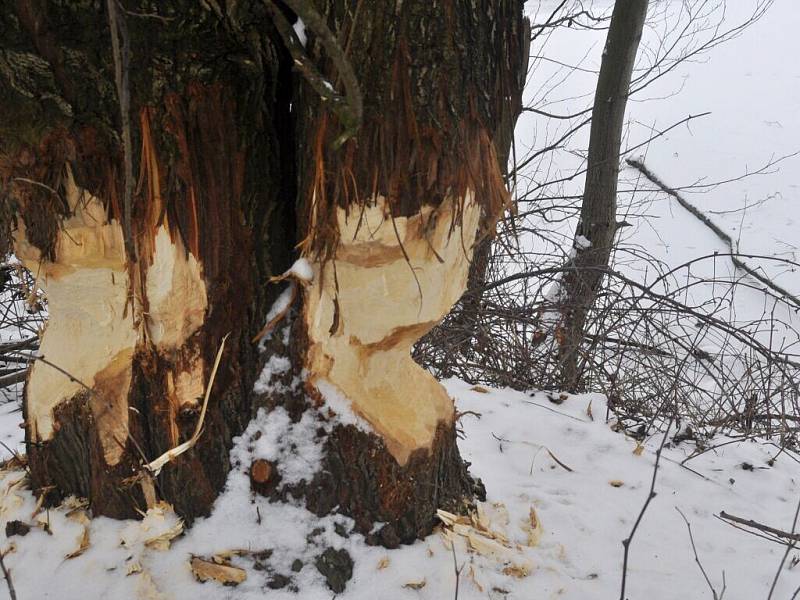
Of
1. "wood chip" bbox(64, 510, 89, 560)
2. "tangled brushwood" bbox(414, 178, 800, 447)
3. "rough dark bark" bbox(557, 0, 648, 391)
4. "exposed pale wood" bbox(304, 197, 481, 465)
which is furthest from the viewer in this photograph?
"rough dark bark" bbox(557, 0, 648, 391)

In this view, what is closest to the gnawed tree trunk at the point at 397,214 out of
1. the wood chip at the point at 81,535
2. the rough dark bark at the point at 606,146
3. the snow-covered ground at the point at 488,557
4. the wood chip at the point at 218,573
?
the snow-covered ground at the point at 488,557

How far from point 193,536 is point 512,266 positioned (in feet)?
13.7

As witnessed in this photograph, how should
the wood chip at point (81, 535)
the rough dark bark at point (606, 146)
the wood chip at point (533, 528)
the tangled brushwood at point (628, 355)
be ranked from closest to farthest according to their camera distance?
the wood chip at point (81, 535) → the wood chip at point (533, 528) → the tangled brushwood at point (628, 355) → the rough dark bark at point (606, 146)

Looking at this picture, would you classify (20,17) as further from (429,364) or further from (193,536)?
(429,364)

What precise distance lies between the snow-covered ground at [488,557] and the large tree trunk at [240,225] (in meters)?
0.07

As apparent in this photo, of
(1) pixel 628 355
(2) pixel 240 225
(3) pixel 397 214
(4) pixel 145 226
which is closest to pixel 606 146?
(1) pixel 628 355

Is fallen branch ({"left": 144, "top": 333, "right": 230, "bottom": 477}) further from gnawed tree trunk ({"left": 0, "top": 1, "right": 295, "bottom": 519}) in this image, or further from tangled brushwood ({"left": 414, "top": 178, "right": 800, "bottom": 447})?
tangled brushwood ({"left": 414, "top": 178, "right": 800, "bottom": 447})

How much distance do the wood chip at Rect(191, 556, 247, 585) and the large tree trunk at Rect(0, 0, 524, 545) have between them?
0.16 m

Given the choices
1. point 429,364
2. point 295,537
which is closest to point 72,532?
point 295,537

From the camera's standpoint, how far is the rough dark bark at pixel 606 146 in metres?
3.85

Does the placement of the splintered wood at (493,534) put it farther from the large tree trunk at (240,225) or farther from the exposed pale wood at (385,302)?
the exposed pale wood at (385,302)

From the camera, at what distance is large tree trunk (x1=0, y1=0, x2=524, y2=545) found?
114 cm

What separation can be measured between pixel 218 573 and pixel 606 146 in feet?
12.3

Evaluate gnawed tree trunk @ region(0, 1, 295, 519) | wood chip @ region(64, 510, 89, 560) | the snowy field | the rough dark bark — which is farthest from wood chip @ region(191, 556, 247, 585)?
the rough dark bark
